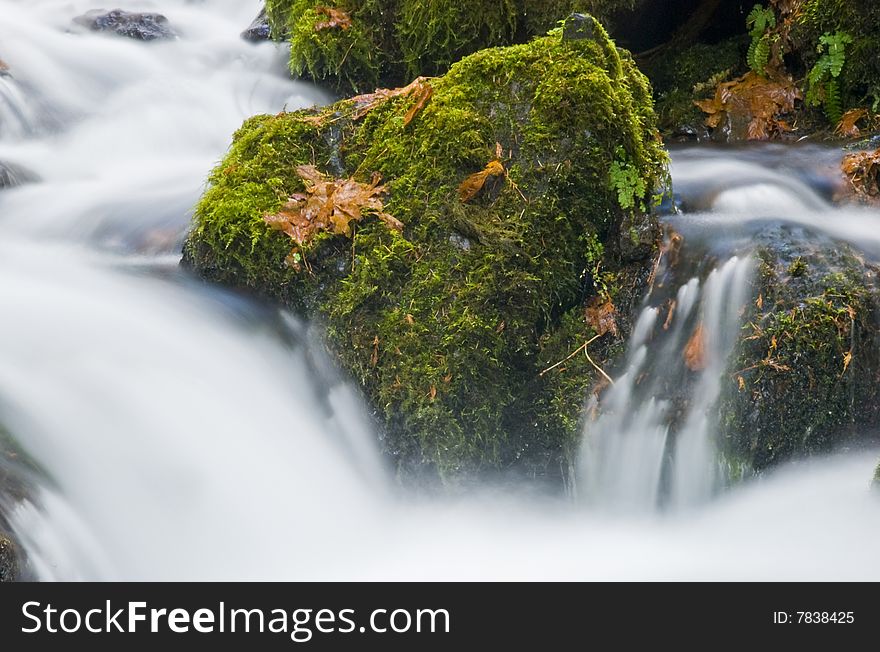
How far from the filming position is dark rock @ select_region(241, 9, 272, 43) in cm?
906

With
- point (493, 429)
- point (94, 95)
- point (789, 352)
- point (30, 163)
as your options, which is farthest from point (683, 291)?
point (94, 95)

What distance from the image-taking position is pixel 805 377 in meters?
3.90

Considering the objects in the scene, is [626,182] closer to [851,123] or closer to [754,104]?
[851,123]

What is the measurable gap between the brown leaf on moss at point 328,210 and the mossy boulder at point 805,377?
5.82 ft

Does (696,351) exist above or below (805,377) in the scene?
above

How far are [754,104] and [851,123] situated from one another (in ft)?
2.43

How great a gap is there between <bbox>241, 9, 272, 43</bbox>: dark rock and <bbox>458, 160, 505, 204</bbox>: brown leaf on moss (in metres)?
5.38

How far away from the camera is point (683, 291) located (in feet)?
13.9

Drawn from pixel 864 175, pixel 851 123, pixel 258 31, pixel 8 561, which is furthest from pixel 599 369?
pixel 258 31

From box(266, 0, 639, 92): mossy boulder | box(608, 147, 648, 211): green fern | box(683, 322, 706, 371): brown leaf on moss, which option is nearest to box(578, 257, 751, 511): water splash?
box(683, 322, 706, 371): brown leaf on moss

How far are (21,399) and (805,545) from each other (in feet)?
11.0

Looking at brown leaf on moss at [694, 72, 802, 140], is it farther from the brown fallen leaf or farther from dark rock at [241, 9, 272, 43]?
dark rock at [241, 9, 272, 43]

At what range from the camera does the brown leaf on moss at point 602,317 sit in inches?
171

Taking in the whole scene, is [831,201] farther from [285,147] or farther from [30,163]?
[30,163]
